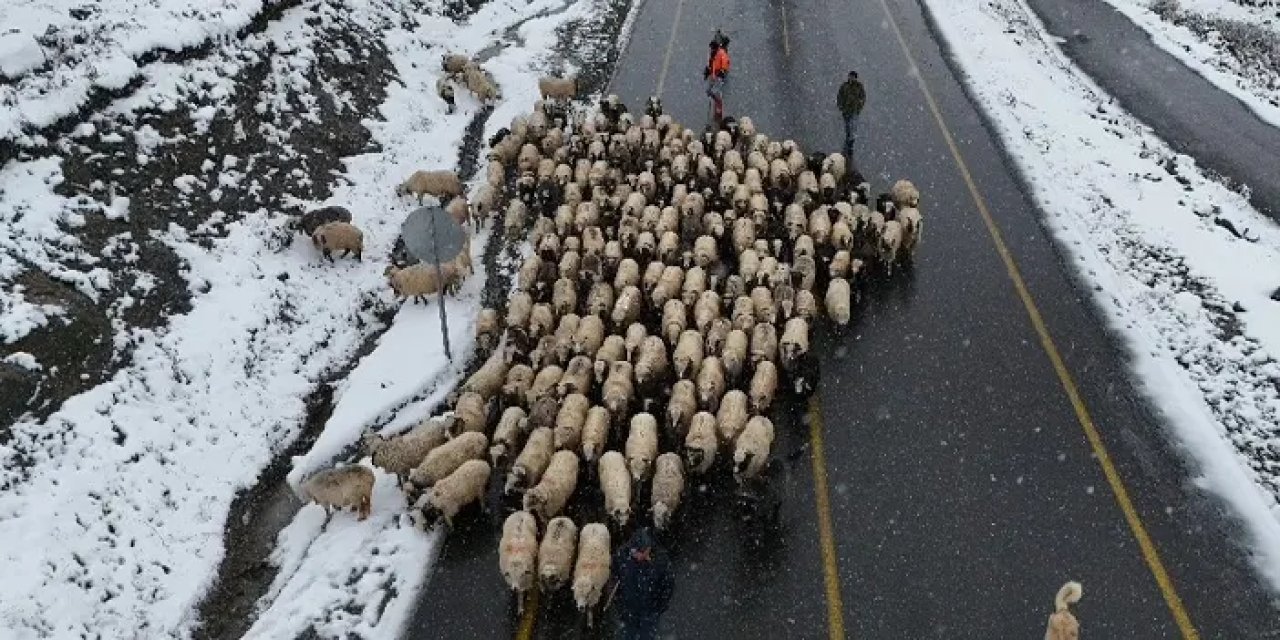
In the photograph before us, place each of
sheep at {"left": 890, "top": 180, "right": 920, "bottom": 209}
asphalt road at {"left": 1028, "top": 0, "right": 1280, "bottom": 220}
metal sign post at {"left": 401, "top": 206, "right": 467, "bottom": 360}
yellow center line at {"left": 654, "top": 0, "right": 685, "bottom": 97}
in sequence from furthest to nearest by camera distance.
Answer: yellow center line at {"left": 654, "top": 0, "right": 685, "bottom": 97} < asphalt road at {"left": 1028, "top": 0, "right": 1280, "bottom": 220} < sheep at {"left": 890, "top": 180, "right": 920, "bottom": 209} < metal sign post at {"left": 401, "top": 206, "right": 467, "bottom": 360}

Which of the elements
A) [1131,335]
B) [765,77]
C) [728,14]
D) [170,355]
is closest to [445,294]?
[170,355]

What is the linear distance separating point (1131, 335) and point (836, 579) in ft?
21.0

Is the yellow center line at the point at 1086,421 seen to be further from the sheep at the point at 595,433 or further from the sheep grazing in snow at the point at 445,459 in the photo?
the sheep grazing in snow at the point at 445,459

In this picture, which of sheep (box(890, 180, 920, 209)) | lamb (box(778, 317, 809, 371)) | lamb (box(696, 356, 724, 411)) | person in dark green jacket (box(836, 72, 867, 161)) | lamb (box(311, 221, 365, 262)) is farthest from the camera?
person in dark green jacket (box(836, 72, 867, 161))

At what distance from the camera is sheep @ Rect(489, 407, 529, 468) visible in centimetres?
1056

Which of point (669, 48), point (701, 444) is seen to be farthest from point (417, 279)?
point (669, 48)

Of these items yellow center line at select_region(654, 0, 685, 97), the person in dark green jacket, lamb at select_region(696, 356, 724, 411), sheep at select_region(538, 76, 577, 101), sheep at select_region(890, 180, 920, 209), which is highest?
the person in dark green jacket

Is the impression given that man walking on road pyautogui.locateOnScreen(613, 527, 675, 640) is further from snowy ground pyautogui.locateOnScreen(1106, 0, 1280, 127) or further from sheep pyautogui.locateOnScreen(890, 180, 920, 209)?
snowy ground pyautogui.locateOnScreen(1106, 0, 1280, 127)

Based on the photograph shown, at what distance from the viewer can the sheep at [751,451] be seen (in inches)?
410

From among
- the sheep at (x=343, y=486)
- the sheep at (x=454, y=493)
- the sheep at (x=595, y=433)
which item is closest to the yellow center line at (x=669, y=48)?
the sheep at (x=595, y=433)

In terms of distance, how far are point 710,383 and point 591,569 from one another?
10.8 feet

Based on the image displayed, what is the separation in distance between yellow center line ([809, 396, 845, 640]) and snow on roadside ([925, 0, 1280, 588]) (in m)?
4.07

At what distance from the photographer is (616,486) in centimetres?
1002

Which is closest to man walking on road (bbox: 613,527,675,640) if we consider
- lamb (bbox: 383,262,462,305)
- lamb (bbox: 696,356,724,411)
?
lamb (bbox: 696,356,724,411)
